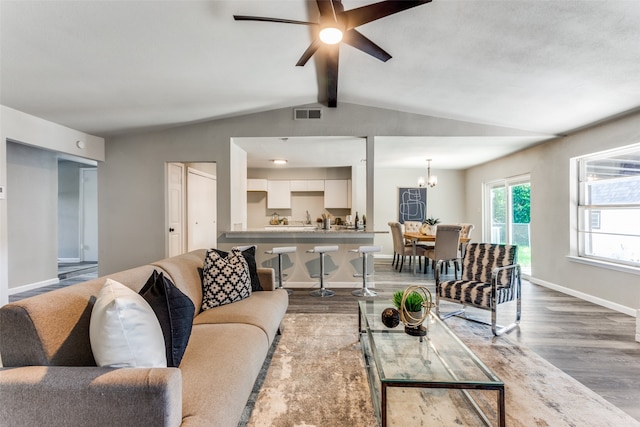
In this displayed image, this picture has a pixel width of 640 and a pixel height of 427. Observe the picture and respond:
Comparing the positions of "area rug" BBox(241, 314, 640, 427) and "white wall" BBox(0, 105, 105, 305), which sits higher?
"white wall" BBox(0, 105, 105, 305)

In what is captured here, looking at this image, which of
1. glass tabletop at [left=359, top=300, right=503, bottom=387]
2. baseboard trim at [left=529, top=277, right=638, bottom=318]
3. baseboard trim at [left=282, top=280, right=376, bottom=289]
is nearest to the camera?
glass tabletop at [left=359, top=300, right=503, bottom=387]

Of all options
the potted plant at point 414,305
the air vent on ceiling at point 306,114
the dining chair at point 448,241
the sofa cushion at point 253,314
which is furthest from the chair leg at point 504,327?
the air vent on ceiling at point 306,114

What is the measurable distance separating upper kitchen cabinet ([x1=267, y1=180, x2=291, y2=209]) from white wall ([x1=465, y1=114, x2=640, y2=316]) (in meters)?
4.82

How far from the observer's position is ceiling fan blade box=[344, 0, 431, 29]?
1.92 meters

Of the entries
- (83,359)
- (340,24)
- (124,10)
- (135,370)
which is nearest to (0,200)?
(124,10)

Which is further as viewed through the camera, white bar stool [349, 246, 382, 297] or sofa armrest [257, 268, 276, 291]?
white bar stool [349, 246, 382, 297]

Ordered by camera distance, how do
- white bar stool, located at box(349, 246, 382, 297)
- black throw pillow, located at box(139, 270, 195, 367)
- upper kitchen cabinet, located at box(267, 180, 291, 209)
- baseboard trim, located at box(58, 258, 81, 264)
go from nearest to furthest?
black throw pillow, located at box(139, 270, 195, 367)
white bar stool, located at box(349, 246, 382, 297)
baseboard trim, located at box(58, 258, 81, 264)
upper kitchen cabinet, located at box(267, 180, 291, 209)

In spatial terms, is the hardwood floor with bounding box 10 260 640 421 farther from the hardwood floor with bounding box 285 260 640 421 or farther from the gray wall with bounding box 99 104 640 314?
the gray wall with bounding box 99 104 640 314

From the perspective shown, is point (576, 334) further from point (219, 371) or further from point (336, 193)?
point (336, 193)

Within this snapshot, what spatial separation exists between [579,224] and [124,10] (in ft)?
19.2

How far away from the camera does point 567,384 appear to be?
207 centimetres

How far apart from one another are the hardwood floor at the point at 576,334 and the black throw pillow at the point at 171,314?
222 cm

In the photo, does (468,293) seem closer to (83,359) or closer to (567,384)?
(567,384)

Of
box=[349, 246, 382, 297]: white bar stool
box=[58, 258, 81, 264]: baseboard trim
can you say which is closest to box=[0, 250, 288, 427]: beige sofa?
box=[349, 246, 382, 297]: white bar stool
